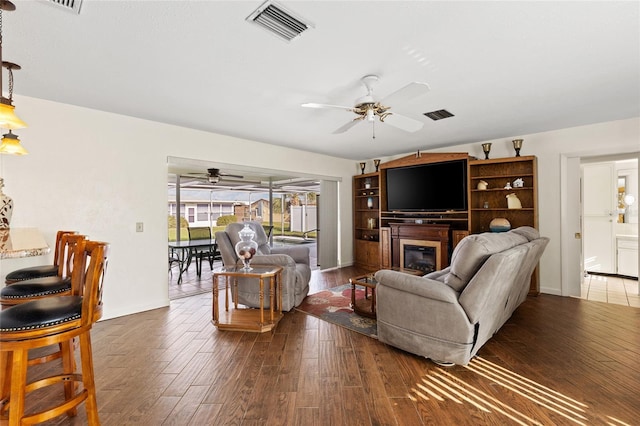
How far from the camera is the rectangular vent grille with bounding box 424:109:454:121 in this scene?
361 centimetres

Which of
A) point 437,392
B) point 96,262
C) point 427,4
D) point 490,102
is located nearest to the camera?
point 96,262

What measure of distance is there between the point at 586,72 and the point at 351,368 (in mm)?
Result: 3271

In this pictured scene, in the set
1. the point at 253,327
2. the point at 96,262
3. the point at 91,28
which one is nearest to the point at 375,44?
the point at 91,28

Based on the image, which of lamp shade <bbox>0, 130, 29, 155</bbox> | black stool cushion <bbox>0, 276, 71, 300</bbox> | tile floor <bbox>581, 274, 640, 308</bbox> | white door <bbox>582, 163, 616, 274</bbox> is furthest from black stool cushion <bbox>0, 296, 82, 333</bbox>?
white door <bbox>582, 163, 616, 274</bbox>

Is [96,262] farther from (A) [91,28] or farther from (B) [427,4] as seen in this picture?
(B) [427,4]

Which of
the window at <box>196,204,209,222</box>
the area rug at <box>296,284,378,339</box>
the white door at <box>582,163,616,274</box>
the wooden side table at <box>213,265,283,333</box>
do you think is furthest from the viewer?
the window at <box>196,204,209,222</box>

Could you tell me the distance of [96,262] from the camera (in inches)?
59.8

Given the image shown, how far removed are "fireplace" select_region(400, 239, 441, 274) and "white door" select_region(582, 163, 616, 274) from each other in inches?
124

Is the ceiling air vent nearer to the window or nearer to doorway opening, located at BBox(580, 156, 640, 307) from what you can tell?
doorway opening, located at BBox(580, 156, 640, 307)

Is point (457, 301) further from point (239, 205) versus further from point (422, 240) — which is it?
point (239, 205)

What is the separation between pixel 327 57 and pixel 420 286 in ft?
6.53

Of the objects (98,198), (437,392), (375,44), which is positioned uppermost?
(375,44)

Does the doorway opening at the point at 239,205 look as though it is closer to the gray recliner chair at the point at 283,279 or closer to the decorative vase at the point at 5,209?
the gray recliner chair at the point at 283,279

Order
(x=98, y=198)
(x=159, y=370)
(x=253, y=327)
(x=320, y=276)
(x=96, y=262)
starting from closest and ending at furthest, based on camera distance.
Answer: (x=96, y=262) < (x=159, y=370) < (x=253, y=327) < (x=98, y=198) < (x=320, y=276)
